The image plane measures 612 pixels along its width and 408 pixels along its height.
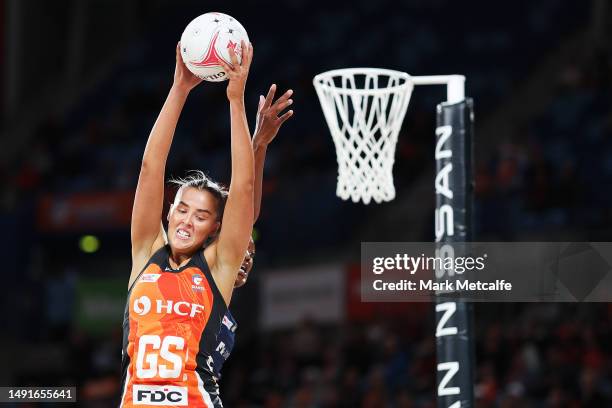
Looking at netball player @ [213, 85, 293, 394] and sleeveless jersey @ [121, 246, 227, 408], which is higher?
netball player @ [213, 85, 293, 394]

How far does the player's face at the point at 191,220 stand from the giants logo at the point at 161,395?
0.65 m

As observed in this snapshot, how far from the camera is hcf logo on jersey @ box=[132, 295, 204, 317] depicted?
4879 millimetres

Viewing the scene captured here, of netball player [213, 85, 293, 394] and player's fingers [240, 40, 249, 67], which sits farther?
netball player [213, 85, 293, 394]

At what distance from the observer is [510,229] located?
45.9ft

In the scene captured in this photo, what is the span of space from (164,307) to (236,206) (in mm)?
566

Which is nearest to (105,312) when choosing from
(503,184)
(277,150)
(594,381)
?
(277,150)

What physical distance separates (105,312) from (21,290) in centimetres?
165

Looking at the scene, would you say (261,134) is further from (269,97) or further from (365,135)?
(365,135)

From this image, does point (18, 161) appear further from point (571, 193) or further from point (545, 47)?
point (571, 193)

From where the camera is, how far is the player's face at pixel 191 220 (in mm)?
5027

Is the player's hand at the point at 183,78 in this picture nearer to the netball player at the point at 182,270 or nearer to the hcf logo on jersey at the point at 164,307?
the netball player at the point at 182,270

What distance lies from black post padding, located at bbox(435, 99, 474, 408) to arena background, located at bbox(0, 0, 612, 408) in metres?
4.96

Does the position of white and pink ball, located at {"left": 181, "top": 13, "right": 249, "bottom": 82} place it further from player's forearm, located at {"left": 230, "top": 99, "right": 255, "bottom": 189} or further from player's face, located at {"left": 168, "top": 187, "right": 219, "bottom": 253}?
player's face, located at {"left": 168, "top": 187, "right": 219, "bottom": 253}

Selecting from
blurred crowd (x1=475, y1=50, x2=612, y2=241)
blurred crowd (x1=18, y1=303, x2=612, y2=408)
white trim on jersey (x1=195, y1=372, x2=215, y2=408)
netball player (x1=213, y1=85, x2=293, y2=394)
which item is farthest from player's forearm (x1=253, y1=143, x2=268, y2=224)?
blurred crowd (x1=475, y1=50, x2=612, y2=241)
